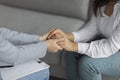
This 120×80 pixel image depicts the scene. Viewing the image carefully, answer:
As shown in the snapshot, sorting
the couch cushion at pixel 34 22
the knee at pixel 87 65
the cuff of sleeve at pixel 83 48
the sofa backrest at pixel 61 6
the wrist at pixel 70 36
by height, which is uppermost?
the sofa backrest at pixel 61 6

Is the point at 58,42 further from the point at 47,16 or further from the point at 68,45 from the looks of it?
the point at 47,16

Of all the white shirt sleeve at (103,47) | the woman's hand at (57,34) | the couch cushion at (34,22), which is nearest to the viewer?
the white shirt sleeve at (103,47)

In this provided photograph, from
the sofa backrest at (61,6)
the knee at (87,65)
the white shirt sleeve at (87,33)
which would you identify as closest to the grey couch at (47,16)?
the sofa backrest at (61,6)

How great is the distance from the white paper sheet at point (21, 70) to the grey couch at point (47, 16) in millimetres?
357

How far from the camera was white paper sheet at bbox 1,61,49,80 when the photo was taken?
1.34 metres

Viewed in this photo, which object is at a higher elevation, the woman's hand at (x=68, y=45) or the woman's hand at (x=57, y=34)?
the woman's hand at (x=57, y=34)

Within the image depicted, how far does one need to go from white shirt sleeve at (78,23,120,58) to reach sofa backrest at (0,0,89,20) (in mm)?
474

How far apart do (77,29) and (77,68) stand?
0.32 meters

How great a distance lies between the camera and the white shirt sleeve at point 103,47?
1.52 metres

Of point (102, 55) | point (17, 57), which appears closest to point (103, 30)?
point (102, 55)

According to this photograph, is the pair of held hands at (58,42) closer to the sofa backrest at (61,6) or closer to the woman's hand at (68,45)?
the woman's hand at (68,45)

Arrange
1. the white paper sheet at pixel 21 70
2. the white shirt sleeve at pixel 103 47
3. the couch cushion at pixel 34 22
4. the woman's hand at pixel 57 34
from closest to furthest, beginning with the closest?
the white paper sheet at pixel 21 70 < the white shirt sleeve at pixel 103 47 < the woman's hand at pixel 57 34 < the couch cushion at pixel 34 22

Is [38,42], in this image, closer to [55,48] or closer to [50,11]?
[55,48]

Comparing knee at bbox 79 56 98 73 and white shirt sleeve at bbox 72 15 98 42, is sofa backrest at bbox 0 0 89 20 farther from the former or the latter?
knee at bbox 79 56 98 73
